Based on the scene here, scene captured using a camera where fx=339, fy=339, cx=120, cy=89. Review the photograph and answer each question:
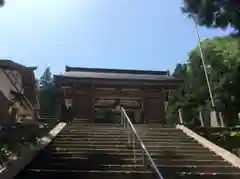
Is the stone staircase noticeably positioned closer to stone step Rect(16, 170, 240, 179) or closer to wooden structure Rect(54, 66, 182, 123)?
stone step Rect(16, 170, 240, 179)

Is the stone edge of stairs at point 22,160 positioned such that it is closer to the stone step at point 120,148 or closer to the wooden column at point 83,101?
the stone step at point 120,148

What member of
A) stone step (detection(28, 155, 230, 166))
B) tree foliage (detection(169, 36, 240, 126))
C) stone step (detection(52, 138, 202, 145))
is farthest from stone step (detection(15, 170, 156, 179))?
tree foliage (detection(169, 36, 240, 126))

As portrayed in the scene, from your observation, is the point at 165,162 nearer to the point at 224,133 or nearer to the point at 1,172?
the point at 1,172

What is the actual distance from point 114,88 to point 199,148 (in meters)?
9.92

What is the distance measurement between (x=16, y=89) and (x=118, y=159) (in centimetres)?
1287

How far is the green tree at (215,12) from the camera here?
8.84m

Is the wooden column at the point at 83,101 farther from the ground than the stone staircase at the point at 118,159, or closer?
farther from the ground

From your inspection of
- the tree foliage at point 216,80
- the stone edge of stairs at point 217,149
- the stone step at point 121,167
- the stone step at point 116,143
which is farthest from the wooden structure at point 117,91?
the stone step at point 121,167

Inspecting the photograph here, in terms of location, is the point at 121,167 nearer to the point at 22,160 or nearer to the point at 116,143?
the point at 22,160

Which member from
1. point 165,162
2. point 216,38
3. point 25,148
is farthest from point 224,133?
point 216,38

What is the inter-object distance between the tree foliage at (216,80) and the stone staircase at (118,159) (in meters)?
14.7

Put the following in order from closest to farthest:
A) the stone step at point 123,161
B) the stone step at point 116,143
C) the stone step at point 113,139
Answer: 1. the stone step at point 123,161
2. the stone step at point 116,143
3. the stone step at point 113,139

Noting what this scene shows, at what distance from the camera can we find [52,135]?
10.7 metres

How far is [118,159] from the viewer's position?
8.16 m
